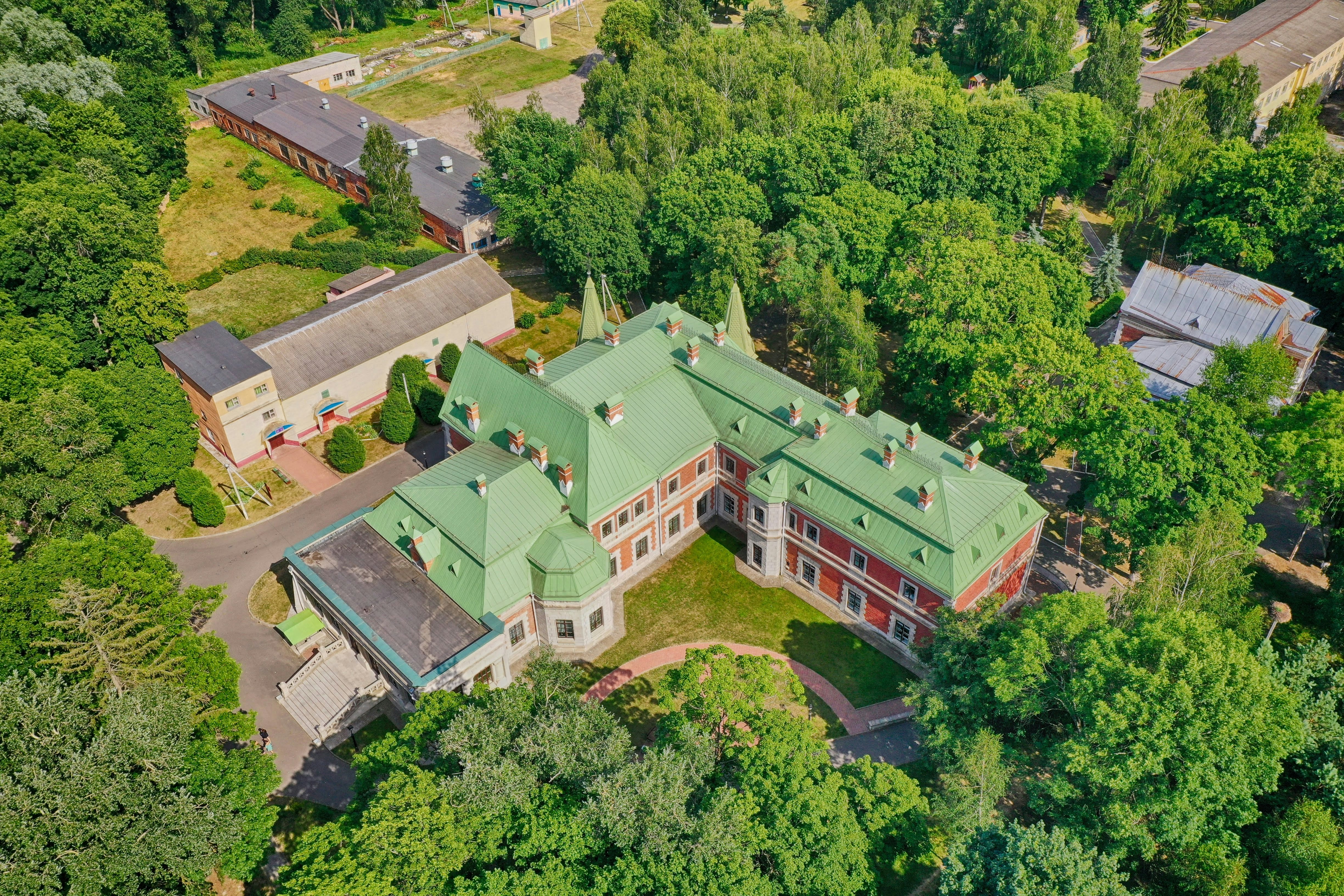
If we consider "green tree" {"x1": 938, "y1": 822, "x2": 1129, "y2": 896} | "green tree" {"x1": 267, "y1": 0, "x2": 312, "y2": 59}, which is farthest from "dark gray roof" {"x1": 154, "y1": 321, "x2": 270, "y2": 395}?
"green tree" {"x1": 267, "y1": 0, "x2": 312, "y2": 59}

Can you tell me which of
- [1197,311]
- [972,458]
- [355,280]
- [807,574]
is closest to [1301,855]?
[972,458]

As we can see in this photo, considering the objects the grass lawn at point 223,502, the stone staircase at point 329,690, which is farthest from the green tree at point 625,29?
the stone staircase at point 329,690

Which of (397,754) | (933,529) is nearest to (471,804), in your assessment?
(397,754)

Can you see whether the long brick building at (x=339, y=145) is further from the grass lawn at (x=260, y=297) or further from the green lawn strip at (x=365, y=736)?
the green lawn strip at (x=365, y=736)

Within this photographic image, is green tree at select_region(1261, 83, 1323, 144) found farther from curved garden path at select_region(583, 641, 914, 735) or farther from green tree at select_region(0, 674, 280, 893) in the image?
green tree at select_region(0, 674, 280, 893)

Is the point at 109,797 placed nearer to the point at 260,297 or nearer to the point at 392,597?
the point at 392,597
